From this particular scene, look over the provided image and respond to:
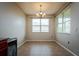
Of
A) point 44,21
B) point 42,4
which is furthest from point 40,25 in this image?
point 42,4

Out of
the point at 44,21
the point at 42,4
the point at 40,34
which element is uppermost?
the point at 42,4

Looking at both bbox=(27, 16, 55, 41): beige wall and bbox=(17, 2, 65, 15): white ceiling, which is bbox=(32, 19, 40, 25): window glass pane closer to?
bbox=(27, 16, 55, 41): beige wall

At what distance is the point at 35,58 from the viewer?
80 centimetres

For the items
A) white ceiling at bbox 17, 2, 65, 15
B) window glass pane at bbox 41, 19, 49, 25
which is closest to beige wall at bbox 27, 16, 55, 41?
window glass pane at bbox 41, 19, 49, 25

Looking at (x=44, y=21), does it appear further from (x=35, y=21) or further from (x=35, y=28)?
(x=35, y=28)

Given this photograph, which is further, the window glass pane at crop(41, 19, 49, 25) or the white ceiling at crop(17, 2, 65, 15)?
the window glass pane at crop(41, 19, 49, 25)

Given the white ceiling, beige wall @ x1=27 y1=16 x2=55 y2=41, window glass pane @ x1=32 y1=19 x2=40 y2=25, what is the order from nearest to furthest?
the white ceiling → beige wall @ x1=27 y1=16 x2=55 y2=41 → window glass pane @ x1=32 y1=19 x2=40 y2=25

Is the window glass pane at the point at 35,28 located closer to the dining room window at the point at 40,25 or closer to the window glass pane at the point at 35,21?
the dining room window at the point at 40,25

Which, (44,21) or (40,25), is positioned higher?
(44,21)

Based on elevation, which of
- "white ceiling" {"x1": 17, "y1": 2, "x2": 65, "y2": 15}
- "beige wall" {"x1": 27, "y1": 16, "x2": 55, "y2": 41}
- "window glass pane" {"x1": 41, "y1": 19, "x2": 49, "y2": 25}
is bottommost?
"beige wall" {"x1": 27, "y1": 16, "x2": 55, "y2": 41}

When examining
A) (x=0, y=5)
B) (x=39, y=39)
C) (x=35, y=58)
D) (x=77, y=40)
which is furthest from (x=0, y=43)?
(x=39, y=39)

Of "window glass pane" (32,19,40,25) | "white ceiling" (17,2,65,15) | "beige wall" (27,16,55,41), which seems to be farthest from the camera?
"window glass pane" (32,19,40,25)

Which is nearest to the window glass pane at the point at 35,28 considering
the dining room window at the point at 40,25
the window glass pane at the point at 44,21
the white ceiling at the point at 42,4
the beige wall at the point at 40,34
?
the dining room window at the point at 40,25

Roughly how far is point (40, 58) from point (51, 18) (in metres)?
9.46
